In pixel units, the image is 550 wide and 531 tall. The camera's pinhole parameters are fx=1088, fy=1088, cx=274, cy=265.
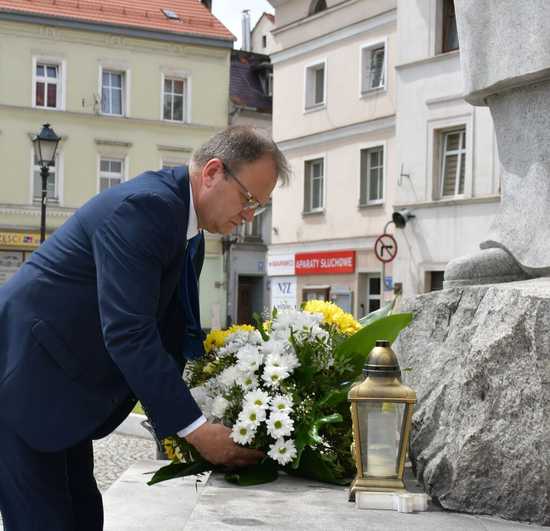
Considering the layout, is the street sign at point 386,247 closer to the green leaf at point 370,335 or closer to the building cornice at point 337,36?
the building cornice at point 337,36

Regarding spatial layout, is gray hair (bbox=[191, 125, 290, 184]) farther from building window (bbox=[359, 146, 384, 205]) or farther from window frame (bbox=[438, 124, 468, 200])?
building window (bbox=[359, 146, 384, 205])

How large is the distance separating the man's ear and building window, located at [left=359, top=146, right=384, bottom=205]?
22866mm

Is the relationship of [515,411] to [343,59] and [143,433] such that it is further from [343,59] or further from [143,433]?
[343,59]

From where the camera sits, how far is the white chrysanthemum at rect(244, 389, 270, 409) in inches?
126

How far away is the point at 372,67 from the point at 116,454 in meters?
18.2

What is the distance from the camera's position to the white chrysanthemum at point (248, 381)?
329 centimetres

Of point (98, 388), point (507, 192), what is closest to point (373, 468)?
point (98, 388)

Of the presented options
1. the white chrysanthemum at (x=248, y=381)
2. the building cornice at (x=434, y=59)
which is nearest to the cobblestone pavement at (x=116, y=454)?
Result: the white chrysanthemum at (x=248, y=381)

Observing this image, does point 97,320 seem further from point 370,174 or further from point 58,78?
point 58,78

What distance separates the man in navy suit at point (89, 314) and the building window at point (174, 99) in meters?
33.2

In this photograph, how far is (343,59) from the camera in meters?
26.6

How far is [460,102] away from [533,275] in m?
17.9

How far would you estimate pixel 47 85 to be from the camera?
34.0 meters

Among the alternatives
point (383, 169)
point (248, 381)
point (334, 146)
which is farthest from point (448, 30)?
point (248, 381)
